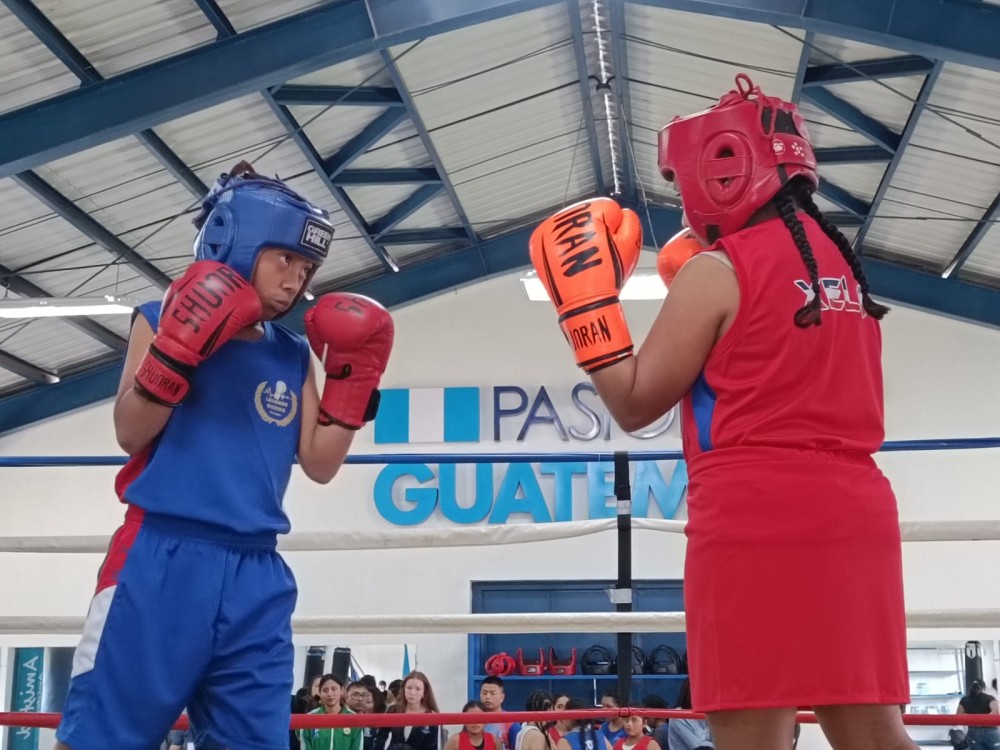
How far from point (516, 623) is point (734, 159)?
140cm

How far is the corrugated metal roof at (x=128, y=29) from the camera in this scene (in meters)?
5.14

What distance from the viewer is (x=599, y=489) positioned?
866cm

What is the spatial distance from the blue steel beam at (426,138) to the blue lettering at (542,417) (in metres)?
1.46

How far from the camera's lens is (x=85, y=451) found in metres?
9.38

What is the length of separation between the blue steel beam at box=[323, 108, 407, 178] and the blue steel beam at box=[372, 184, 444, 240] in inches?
37.2

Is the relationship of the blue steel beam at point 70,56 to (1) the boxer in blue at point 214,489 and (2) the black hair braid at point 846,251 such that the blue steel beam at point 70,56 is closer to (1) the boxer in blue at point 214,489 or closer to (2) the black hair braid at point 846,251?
(1) the boxer in blue at point 214,489

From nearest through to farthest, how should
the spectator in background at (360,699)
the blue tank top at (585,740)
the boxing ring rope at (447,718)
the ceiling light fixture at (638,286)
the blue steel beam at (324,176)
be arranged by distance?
the boxing ring rope at (447,718) < the blue tank top at (585,740) < the spectator in background at (360,699) < the blue steel beam at (324,176) < the ceiling light fixture at (638,286)

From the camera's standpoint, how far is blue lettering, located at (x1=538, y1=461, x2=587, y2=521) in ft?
28.2

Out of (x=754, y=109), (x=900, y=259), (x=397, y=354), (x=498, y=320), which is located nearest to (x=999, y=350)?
(x=900, y=259)

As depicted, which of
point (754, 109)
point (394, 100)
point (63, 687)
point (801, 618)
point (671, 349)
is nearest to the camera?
point (801, 618)

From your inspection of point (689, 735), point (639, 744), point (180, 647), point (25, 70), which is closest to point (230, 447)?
point (180, 647)

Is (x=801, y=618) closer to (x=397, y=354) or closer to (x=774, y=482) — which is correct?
(x=774, y=482)

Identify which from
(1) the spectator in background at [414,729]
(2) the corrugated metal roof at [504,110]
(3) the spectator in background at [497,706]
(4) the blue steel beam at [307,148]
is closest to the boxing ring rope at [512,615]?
(1) the spectator in background at [414,729]

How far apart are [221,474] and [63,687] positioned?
7865mm
